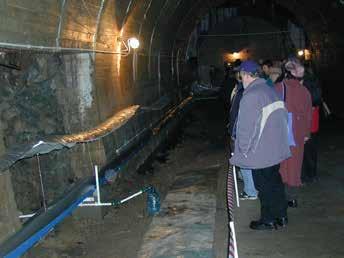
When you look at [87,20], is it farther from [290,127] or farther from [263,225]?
[263,225]

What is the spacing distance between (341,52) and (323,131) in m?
4.21

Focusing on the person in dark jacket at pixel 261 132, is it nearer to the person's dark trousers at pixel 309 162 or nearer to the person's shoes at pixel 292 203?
the person's shoes at pixel 292 203

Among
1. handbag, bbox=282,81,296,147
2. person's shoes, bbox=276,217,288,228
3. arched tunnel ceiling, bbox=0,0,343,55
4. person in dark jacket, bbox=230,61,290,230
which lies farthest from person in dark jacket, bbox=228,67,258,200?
arched tunnel ceiling, bbox=0,0,343,55

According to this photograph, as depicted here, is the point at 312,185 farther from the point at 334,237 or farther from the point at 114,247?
the point at 114,247

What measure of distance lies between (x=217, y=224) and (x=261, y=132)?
5.58 ft

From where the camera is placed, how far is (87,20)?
25.9ft

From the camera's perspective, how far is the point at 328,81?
61.3 ft

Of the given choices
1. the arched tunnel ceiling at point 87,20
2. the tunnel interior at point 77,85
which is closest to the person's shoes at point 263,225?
the tunnel interior at point 77,85

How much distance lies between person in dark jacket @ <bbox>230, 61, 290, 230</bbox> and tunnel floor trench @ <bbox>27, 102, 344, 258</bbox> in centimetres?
63

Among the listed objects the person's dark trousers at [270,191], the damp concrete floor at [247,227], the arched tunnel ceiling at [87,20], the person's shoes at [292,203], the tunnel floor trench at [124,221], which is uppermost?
the arched tunnel ceiling at [87,20]

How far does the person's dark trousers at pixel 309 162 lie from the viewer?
759 centimetres

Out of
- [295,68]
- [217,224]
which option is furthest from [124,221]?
[295,68]

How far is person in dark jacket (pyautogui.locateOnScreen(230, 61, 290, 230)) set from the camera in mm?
5262

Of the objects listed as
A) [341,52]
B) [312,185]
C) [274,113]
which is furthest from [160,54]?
[274,113]
